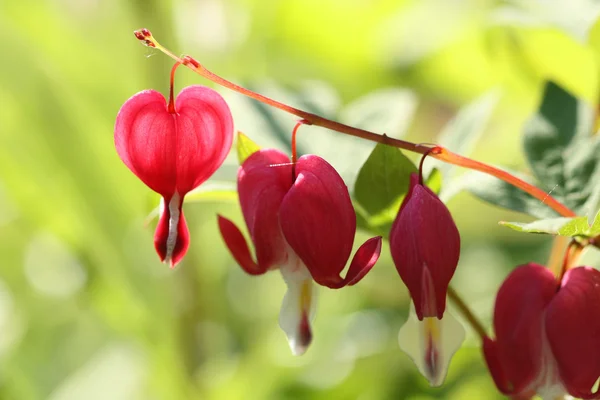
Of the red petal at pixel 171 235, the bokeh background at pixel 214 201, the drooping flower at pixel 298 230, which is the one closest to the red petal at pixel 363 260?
the drooping flower at pixel 298 230

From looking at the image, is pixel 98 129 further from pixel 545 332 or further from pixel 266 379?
pixel 545 332

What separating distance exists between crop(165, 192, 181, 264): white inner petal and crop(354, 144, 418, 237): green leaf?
5.2 inches

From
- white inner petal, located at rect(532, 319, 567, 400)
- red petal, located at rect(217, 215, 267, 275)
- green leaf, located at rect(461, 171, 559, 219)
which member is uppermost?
green leaf, located at rect(461, 171, 559, 219)

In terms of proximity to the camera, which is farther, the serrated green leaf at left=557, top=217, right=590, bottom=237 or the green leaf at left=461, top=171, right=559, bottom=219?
the green leaf at left=461, top=171, right=559, bottom=219

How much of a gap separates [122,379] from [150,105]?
73 centimetres

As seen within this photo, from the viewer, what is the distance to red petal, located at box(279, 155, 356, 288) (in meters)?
0.53

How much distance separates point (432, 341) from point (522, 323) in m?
0.07

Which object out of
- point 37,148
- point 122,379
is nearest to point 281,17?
point 37,148

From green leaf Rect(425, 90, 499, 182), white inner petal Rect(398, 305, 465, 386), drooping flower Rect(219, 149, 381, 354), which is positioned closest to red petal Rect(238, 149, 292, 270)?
drooping flower Rect(219, 149, 381, 354)

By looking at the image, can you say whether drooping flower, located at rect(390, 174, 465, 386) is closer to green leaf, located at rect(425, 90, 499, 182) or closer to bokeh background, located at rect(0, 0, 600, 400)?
green leaf, located at rect(425, 90, 499, 182)

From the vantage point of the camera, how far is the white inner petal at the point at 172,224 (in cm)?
53

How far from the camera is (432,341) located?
551 mm

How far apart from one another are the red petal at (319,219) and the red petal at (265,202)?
21mm

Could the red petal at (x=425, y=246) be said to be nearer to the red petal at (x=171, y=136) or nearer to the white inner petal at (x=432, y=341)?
the white inner petal at (x=432, y=341)
